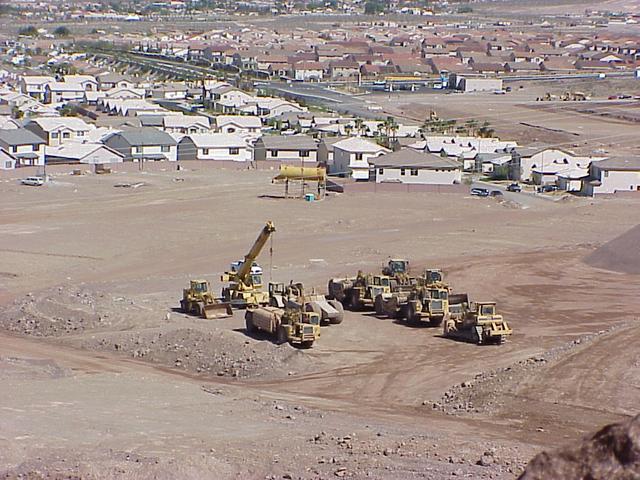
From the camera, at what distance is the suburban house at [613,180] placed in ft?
130

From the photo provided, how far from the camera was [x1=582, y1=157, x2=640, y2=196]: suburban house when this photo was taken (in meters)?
39.6

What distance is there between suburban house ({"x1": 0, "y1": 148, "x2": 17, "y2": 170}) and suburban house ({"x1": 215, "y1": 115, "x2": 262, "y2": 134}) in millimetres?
10910

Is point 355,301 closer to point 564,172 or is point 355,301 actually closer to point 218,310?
point 218,310

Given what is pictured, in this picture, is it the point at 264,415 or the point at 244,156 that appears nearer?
the point at 264,415

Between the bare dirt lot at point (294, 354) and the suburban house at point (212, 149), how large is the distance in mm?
10361

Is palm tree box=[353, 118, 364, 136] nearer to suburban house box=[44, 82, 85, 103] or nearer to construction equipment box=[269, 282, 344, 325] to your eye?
suburban house box=[44, 82, 85, 103]

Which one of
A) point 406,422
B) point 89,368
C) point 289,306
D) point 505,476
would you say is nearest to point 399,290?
point 289,306

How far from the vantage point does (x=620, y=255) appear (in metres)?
26.7

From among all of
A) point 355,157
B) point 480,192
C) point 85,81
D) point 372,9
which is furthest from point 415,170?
point 372,9

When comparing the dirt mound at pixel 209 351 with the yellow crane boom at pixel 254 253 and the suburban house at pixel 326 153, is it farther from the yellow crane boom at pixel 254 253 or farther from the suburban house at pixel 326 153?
the suburban house at pixel 326 153

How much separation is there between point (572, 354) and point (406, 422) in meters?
4.12

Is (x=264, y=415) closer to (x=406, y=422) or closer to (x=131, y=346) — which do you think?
(x=406, y=422)

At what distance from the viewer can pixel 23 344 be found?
19453 mm

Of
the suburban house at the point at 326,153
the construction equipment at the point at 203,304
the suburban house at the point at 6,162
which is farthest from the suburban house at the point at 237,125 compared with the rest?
the construction equipment at the point at 203,304
